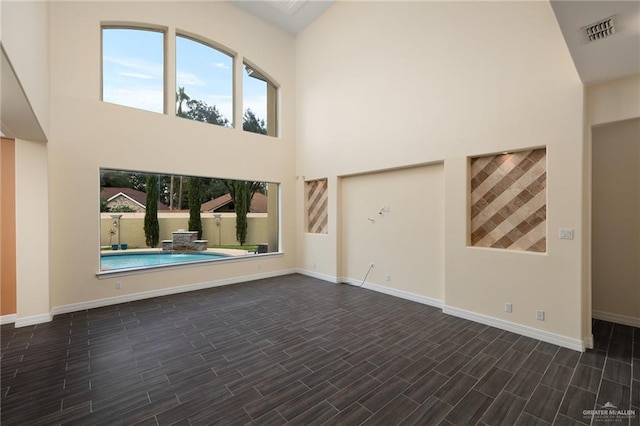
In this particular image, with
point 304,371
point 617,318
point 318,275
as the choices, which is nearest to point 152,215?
point 318,275

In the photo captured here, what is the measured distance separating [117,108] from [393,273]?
554 centimetres

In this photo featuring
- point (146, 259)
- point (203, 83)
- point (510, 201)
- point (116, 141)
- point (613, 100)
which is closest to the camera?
point (613, 100)

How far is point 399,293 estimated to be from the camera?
16.1 feet

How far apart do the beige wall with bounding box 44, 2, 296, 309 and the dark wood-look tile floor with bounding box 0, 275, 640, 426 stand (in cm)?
99

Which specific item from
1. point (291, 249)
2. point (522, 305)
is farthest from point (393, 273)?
point (291, 249)

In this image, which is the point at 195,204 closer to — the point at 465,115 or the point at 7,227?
the point at 7,227

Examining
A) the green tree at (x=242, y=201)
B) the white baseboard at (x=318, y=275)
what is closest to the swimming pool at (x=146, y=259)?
the green tree at (x=242, y=201)

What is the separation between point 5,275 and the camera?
3.74 metres

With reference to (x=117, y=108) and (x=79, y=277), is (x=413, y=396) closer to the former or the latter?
(x=79, y=277)

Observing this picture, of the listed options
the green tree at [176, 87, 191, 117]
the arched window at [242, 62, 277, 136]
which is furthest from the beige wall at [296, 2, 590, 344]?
the green tree at [176, 87, 191, 117]

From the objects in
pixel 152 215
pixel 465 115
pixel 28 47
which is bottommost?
pixel 152 215

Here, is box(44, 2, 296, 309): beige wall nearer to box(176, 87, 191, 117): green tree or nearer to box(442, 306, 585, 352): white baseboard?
box(176, 87, 191, 117): green tree

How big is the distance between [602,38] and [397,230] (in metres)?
3.32

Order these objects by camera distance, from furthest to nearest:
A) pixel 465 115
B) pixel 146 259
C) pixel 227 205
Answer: pixel 227 205, pixel 146 259, pixel 465 115
